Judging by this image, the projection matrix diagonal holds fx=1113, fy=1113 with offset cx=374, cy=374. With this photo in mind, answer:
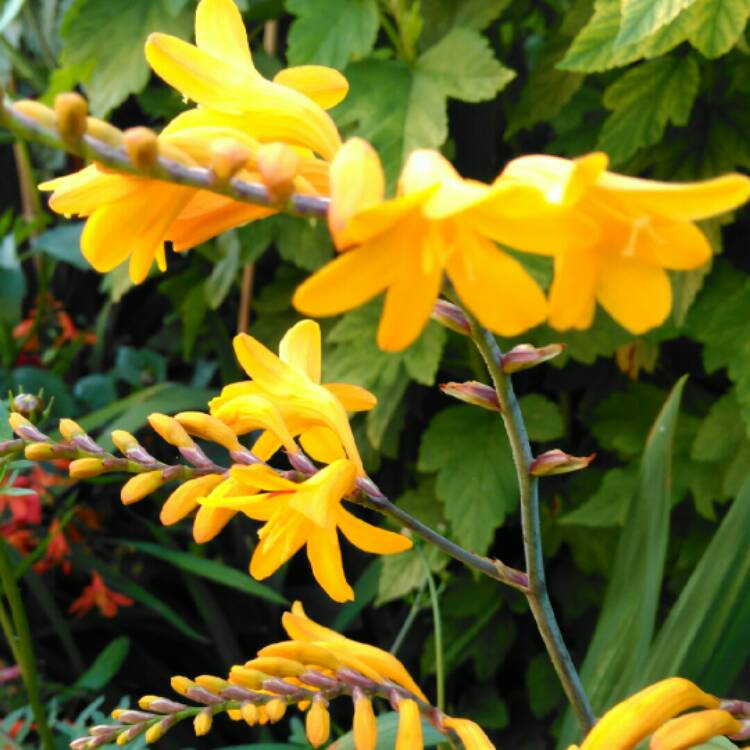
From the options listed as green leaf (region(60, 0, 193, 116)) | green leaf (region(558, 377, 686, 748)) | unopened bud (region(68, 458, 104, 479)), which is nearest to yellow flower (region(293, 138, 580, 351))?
unopened bud (region(68, 458, 104, 479))

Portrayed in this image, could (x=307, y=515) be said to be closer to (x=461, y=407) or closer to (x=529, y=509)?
(x=529, y=509)

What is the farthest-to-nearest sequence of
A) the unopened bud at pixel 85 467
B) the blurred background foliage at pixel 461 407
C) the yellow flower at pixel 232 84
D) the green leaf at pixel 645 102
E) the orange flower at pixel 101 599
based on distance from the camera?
the orange flower at pixel 101 599
the green leaf at pixel 645 102
the blurred background foliage at pixel 461 407
the unopened bud at pixel 85 467
the yellow flower at pixel 232 84

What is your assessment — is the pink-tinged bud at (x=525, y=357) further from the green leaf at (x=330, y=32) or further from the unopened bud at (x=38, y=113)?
the green leaf at (x=330, y=32)

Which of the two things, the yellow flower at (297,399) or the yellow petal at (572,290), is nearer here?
the yellow petal at (572,290)

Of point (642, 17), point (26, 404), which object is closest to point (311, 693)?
point (26, 404)

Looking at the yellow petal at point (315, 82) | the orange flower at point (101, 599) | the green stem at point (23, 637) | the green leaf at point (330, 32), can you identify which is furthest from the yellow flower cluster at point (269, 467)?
the orange flower at point (101, 599)

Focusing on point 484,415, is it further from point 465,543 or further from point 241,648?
point 241,648

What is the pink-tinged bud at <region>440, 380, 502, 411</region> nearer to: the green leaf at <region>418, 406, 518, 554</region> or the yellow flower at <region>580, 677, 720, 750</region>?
the yellow flower at <region>580, 677, 720, 750</region>

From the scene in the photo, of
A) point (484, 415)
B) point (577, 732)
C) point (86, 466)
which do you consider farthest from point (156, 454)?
point (86, 466)
